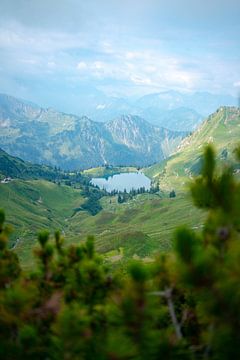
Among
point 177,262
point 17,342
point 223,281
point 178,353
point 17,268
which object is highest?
point 17,268

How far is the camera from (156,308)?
29.1ft

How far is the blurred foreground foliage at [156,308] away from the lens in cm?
813

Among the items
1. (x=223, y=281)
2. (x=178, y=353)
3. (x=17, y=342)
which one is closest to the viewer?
(x=223, y=281)

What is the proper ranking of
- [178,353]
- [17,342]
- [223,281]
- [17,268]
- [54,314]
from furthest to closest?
[17,268], [54,314], [17,342], [178,353], [223,281]

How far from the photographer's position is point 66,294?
12.5 m

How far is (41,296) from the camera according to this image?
40.3 ft

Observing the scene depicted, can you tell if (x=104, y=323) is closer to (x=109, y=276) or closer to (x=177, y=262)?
(x=109, y=276)

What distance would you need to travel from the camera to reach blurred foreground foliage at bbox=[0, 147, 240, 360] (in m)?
8.13

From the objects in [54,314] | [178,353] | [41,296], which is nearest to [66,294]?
[41,296]

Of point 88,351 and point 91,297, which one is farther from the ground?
point 91,297

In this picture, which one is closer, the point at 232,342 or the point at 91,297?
the point at 232,342

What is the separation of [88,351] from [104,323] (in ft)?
6.31

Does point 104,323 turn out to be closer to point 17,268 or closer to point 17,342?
point 17,342

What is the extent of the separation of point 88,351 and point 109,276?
3844 mm
